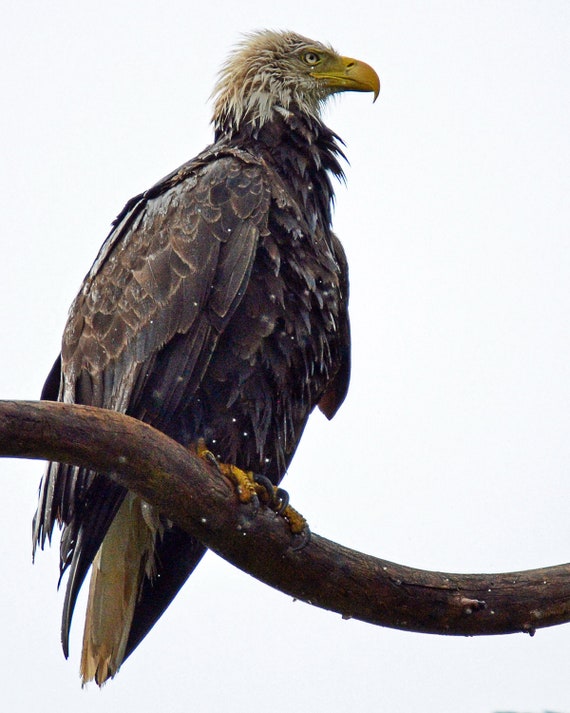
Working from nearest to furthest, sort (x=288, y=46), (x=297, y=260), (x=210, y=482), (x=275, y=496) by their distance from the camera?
(x=210, y=482) < (x=275, y=496) < (x=297, y=260) < (x=288, y=46)

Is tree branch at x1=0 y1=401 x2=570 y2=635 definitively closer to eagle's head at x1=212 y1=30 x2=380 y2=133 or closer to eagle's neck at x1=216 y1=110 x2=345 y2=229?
eagle's neck at x1=216 y1=110 x2=345 y2=229

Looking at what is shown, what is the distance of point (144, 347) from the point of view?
4.81 m

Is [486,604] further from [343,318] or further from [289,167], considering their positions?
[289,167]

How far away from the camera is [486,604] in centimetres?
416

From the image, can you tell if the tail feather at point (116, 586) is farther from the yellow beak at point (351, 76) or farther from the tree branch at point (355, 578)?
the yellow beak at point (351, 76)

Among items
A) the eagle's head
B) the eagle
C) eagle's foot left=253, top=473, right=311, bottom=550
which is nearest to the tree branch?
eagle's foot left=253, top=473, right=311, bottom=550

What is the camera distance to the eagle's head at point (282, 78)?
5.98 meters

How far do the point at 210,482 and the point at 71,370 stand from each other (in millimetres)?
1349

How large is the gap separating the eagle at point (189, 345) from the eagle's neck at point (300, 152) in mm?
15

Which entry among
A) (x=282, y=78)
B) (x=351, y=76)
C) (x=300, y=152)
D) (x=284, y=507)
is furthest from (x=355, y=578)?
(x=351, y=76)

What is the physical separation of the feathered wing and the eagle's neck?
0.38 m

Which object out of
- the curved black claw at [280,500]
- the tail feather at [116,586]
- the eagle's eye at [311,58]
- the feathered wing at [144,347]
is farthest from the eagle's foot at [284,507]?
the eagle's eye at [311,58]

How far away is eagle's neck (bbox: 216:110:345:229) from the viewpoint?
5484 mm

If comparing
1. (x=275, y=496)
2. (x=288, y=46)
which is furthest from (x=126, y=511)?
(x=288, y=46)
